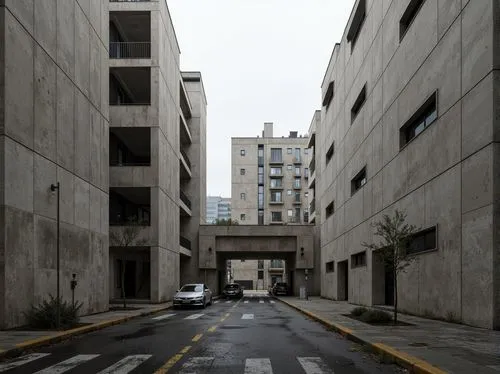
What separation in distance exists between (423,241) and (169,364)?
14505mm

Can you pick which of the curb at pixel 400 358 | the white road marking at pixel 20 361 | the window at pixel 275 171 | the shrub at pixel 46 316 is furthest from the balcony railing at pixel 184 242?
the window at pixel 275 171

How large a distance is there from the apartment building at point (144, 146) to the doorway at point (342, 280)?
41.5 ft

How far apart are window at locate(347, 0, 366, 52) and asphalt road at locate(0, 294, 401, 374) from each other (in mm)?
23856

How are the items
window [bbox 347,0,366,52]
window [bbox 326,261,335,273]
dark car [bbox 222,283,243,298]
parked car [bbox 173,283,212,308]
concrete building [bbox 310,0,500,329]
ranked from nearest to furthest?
concrete building [bbox 310,0,500,329]
parked car [bbox 173,283,212,308]
window [bbox 347,0,366,52]
window [bbox 326,261,335,273]
dark car [bbox 222,283,243,298]

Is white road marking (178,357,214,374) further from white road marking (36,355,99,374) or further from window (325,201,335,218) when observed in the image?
window (325,201,335,218)

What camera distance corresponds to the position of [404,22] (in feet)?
81.9

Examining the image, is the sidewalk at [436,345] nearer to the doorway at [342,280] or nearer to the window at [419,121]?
the window at [419,121]

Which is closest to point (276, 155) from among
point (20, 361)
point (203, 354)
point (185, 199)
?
point (185, 199)

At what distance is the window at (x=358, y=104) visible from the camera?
33.5m

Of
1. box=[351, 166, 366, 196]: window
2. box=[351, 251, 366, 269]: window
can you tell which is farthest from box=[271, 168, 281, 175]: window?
box=[351, 251, 366, 269]: window

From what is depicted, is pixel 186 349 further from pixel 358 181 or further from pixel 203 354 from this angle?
pixel 358 181

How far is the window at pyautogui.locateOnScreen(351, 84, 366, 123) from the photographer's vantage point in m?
33.5

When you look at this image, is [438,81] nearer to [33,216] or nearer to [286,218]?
[33,216]

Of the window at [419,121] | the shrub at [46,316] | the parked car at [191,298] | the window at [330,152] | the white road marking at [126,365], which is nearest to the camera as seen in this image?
the white road marking at [126,365]
